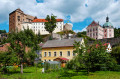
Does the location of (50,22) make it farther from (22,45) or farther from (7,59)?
(7,59)

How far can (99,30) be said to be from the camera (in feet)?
330

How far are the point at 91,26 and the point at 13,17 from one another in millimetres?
61817

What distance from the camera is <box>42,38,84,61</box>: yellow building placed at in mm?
37812

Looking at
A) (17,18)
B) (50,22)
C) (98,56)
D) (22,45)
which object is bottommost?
(98,56)

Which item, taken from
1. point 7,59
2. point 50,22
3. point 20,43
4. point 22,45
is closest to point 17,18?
point 50,22

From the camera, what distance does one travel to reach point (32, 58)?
22203 mm

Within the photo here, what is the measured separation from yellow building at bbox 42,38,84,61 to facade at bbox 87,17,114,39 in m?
63.7

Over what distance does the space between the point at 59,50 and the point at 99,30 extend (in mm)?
68838

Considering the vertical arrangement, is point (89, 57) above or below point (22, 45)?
below

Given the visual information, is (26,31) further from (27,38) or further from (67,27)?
(67,27)

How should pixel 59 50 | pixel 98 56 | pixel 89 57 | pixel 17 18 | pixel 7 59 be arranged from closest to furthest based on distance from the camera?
pixel 98 56 < pixel 7 59 < pixel 89 57 < pixel 59 50 < pixel 17 18

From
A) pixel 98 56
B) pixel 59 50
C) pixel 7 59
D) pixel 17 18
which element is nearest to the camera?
pixel 98 56

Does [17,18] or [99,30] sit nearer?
[99,30]

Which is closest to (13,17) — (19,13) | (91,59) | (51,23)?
(19,13)
